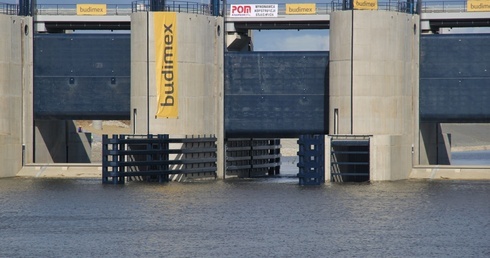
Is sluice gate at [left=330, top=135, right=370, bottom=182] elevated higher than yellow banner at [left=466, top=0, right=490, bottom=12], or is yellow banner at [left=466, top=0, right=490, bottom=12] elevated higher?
yellow banner at [left=466, top=0, right=490, bottom=12]

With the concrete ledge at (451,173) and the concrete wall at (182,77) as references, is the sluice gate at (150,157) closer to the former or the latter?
the concrete wall at (182,77)

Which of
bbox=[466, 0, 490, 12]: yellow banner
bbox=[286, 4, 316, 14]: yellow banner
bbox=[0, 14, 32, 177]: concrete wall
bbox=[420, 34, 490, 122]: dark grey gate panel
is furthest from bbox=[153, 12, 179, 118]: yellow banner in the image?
bbox=[466, 0, 490, 12]: yellow banner

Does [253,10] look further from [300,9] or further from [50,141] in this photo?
[50,141]

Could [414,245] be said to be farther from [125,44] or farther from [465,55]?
[125,44]

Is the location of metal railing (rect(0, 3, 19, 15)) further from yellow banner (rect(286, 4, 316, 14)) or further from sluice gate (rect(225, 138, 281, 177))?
yellow banner (rect(286, 4, 316, 14))

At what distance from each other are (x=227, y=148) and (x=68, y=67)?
13246 mm

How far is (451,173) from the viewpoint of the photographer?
89.8 meters

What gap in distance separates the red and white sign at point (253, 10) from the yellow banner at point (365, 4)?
7450 mm

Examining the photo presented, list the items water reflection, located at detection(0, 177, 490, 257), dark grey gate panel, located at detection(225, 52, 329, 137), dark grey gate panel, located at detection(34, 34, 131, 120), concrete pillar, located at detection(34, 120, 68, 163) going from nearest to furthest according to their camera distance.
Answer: water reflection, located at detection(0, 177, 490, 257)
dark grey gate panel, located at detection(225, 52, 329, 137)
dark grey gate panel, located at detection(34, 34, 131, 120)
concrete pillar, located at detection(34, 120, 68, 163)

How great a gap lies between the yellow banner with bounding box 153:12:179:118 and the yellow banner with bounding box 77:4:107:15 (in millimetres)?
7389

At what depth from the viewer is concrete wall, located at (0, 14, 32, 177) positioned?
9312 cm

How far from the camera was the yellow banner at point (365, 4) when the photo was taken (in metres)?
88.1

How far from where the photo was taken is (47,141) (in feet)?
323

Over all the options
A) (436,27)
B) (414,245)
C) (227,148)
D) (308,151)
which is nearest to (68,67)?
(227,148)
